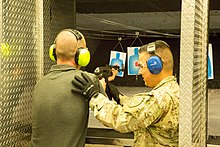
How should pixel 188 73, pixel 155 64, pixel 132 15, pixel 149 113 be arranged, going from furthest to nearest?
pixel 132 15 → pixel 155 64 → pixel 149 113 → pixel 188 73

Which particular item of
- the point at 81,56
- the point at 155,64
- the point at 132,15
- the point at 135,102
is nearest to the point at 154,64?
the point at 155,64

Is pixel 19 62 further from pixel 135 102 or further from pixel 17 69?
pixel 135 102

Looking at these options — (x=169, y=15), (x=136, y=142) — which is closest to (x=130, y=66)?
(x=169, y=15)

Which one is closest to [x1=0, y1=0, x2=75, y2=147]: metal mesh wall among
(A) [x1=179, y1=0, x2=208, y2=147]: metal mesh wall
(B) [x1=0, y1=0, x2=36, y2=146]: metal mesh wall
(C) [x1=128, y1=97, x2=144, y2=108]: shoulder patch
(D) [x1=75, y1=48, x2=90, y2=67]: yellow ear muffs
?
(B) [x1=0, y1=0, x2=36, y2=146]: metal mesh wall

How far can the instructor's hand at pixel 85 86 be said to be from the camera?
58.9 inches

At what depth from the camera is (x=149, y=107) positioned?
58.3 inches

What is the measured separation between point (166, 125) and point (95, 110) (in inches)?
12.5

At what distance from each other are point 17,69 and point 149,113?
67 cm

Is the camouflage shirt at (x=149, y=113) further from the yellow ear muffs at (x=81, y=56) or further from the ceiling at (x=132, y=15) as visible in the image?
the ceiling at (x=132, y=15)

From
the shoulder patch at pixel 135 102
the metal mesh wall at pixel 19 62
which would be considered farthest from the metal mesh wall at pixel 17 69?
the shoulder patch at pixel 135 102

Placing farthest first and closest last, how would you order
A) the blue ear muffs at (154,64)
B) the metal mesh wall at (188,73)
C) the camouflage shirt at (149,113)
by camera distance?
the blue ear muffs at (154,64) → the camouflage shirt at (149,113) → the metal mesh wall at (188,73)

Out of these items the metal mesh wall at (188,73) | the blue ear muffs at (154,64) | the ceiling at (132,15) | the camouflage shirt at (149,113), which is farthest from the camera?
the ceiling at (132,15)

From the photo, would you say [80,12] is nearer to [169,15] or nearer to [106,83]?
[169,15]

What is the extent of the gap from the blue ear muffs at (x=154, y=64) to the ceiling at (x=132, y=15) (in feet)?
7.79
